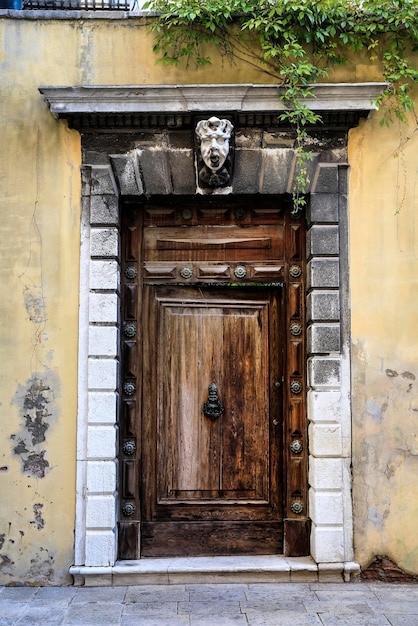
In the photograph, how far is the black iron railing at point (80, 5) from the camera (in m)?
5.92

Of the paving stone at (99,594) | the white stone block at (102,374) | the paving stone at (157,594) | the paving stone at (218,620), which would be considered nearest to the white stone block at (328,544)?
the paving stone at (218,620)

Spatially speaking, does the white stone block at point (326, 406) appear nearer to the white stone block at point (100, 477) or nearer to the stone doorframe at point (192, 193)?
the stone doorframe at point (192, 193)

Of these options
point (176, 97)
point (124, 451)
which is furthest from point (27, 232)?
point (124, 451)

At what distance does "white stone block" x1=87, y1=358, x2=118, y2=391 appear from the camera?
5.04 metres

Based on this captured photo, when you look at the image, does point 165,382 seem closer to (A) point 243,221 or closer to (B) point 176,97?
(A) point 243,221

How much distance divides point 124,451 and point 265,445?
1112 mm

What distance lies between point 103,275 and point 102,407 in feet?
3.27

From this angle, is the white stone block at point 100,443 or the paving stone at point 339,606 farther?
the white stone block at point 100,443

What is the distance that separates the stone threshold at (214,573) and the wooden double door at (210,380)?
25 cm

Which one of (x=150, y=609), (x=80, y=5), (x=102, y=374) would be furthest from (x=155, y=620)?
(x=80, y=5)

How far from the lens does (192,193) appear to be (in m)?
5.22

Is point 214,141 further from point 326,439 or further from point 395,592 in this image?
point 395,592

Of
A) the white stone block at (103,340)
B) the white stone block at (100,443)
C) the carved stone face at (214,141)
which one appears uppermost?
the carved stone face at (214,141)

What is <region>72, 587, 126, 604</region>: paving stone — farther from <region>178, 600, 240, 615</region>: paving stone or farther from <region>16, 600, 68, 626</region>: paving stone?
<region>178, 600, 240, 615</region>: paving stone
